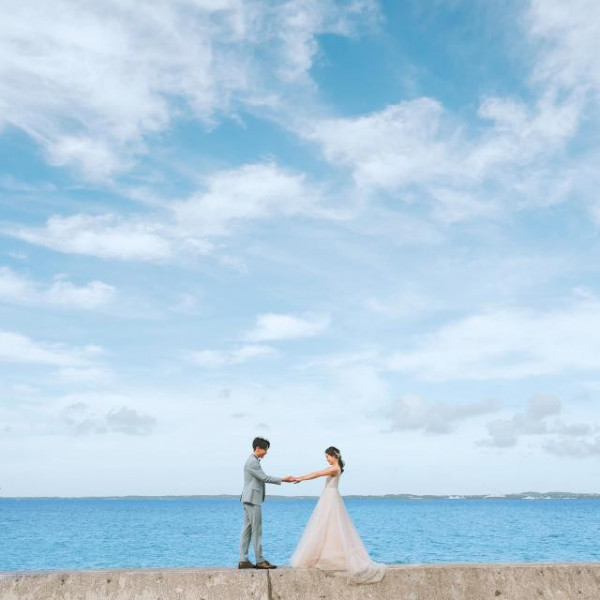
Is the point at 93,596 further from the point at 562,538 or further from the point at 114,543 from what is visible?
the point at 562,538

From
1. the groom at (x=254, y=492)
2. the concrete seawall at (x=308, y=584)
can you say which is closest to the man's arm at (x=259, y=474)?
the groom at (x=254, y=492)

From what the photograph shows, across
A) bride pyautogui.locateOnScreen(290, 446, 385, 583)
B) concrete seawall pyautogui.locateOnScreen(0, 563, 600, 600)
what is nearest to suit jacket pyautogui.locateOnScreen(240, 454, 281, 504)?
bride pyautogui.locateOnScreen(290, 446, 385, 583)

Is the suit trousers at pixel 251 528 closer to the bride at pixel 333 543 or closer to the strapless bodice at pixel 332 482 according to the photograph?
the bride at pixel 333 543

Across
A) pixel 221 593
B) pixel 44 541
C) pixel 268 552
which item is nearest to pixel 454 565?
pixel 221 593

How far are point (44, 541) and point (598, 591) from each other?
70218 millimetres

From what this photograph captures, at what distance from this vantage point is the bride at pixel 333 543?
778cm

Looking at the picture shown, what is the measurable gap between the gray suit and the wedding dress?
2.06ft

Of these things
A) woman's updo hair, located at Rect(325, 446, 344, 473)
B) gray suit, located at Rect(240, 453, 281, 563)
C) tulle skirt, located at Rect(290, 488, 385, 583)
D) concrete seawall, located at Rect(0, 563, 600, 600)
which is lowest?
concrete seawall, located at Rect(0, 563, 600, 600)

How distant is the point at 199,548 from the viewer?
58375 mm

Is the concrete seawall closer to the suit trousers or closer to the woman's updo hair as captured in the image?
the suit trousers

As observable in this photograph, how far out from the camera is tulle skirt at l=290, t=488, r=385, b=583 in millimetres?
7764

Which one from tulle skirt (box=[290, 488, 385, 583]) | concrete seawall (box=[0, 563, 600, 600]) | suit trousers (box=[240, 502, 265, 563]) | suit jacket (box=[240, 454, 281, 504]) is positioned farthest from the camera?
suit jacket (box=[240, 454, 281, 504])

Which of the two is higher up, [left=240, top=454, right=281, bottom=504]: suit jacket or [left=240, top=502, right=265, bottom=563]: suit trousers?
[left=240, top=454, right=281, bottom=504]: suit jacket

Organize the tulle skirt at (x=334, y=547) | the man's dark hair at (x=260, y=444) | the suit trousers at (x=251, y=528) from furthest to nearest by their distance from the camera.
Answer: the man's dark hair at (x=260, y=444), the suit trousers at (x=251, y=528), the tulle skirt at (x=334, y=547)
